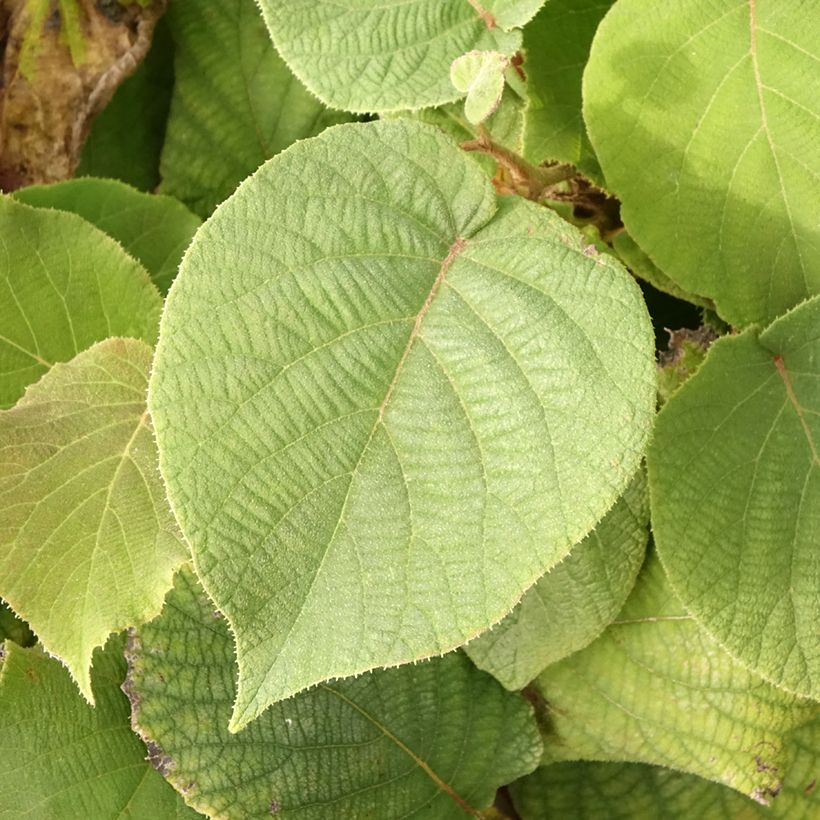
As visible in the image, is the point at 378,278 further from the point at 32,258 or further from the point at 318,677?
the point at 32,258

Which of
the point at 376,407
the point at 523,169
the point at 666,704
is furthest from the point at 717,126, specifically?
the point at 666,704

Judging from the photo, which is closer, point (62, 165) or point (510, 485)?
point (510, 485)

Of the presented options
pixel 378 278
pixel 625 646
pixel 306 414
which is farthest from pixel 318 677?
pixel 625 646

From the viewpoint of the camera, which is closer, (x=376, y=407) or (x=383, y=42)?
(x=376, y=407)

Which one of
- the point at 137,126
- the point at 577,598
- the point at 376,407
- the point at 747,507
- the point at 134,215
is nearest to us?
the point at 376,407

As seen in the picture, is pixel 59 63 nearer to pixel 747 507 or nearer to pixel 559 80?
pixel 559 80

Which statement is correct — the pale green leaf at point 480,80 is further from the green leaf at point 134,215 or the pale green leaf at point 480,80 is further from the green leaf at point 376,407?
the green leaf at point 134,215

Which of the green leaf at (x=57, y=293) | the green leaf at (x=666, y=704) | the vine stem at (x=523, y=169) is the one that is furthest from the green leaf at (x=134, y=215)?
the green leaf at (x=666, y=704)
